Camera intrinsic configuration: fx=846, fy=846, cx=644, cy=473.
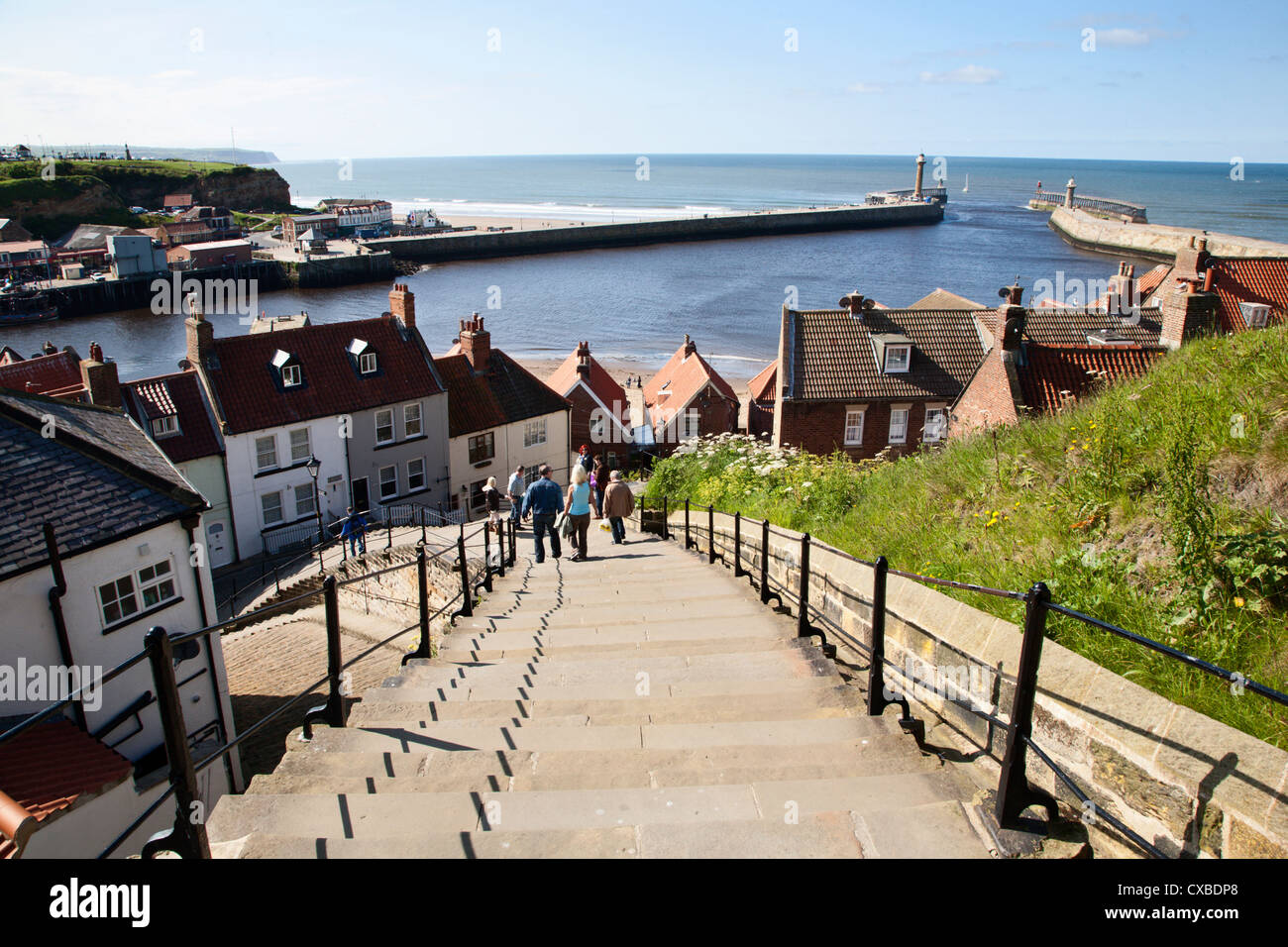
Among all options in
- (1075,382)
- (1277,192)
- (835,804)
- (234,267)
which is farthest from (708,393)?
(1277,192)

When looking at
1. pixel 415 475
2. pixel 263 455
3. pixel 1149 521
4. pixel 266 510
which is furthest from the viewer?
pixel 415 475

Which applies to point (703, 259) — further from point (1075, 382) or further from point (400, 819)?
point (400, 819)

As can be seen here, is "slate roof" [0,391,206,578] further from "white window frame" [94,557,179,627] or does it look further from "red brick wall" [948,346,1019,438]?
"red brick wall" [948,346,1019,438]

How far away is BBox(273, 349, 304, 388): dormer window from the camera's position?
29.6 meters

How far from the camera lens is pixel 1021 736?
3.64 metres

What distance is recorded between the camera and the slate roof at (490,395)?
33.8m

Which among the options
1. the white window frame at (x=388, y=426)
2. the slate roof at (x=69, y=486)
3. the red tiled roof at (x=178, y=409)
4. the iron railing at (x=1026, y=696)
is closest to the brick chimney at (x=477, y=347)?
the white window frame at (x=388, y=426)

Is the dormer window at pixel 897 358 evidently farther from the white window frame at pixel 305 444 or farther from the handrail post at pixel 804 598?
the handrail post at pixel 804 598

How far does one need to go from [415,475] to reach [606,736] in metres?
29.0

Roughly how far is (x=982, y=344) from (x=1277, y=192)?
21472cm

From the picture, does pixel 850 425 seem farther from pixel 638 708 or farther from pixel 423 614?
pixel 638 708

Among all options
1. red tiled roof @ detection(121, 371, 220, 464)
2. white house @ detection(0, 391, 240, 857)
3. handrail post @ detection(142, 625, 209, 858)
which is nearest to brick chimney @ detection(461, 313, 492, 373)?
red tiled roof @ detection(121, 371, 220, 464)

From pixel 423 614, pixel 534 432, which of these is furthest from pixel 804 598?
pixel 534 432
